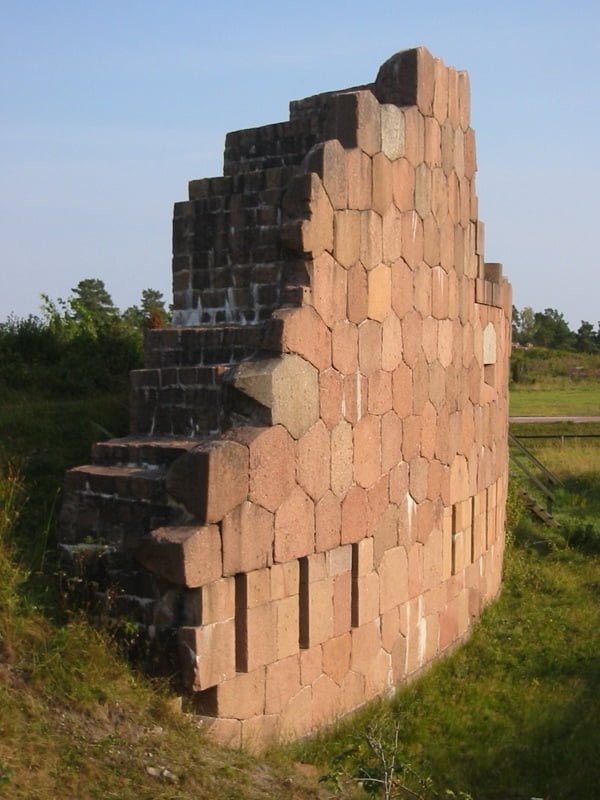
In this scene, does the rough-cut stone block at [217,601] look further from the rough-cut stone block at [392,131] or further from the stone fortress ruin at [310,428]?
the rough-cut stone block at [392,131]

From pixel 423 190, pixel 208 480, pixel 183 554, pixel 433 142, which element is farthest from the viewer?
pixel 433 142

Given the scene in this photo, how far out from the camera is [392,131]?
6.52 m

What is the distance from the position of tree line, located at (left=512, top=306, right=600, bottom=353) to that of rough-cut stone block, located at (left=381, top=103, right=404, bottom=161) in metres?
54.4

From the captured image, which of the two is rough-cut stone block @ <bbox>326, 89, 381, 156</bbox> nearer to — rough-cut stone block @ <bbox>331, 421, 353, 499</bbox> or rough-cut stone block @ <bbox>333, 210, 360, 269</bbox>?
rough-cut stone block @ <bbox>333, 210, 360, 269</bbox>

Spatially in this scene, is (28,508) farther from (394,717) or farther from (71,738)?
(394,717)

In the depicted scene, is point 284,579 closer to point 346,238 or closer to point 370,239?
point 346,238

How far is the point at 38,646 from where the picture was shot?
4.68 meters

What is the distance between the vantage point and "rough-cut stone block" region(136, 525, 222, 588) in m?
4.70

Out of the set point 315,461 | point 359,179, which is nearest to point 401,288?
point 359,179

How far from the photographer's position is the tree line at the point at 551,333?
6395 centimetres

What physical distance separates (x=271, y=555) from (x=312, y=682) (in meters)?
0.99

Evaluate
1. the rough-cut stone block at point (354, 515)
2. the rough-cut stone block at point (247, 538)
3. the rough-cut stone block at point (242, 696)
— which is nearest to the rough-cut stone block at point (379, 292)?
the rough-cut stone block at point (354, 515)

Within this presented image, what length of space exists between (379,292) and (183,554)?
8.39 feet

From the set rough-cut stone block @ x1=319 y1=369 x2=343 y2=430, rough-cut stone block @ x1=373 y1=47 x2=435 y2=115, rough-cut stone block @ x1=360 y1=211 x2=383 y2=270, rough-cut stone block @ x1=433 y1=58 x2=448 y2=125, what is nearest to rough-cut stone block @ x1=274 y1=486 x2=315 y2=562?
rough-cut stone block @ x1=319 y1=369 x2=343 y2=430
